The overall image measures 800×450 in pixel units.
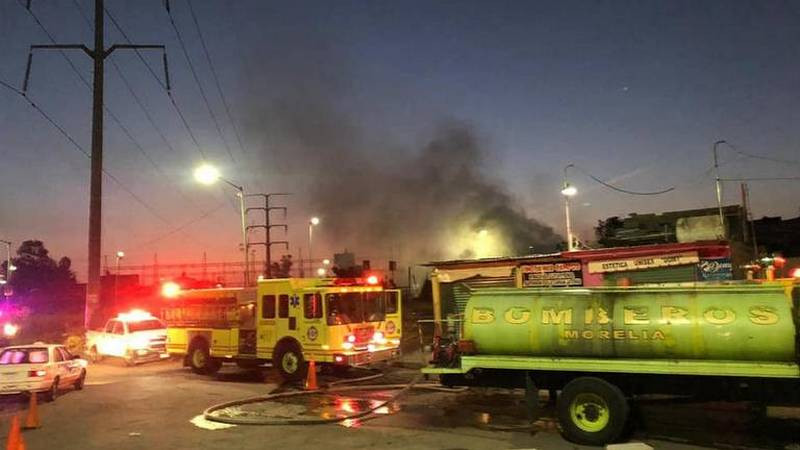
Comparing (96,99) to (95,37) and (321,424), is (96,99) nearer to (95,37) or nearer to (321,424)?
(95,37)

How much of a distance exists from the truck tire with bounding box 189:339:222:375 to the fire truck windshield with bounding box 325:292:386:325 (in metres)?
5.52

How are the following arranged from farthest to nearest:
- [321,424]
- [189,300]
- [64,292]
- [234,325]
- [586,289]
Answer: [64,292] → [189,300] → [234,325] → [321,424] → [586,289]

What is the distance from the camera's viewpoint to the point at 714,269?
61.1 feet

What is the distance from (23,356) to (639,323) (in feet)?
47.6

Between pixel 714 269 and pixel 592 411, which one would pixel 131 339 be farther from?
pixel 714 269

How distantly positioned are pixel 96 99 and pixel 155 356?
33.6 feet

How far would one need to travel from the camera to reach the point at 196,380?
66.3ft

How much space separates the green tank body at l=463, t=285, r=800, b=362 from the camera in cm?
973

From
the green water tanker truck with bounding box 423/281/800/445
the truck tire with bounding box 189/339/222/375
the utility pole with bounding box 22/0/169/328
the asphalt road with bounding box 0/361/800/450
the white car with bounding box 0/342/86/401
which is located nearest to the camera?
the green water tanker truck with bounding box 423/281/800/445

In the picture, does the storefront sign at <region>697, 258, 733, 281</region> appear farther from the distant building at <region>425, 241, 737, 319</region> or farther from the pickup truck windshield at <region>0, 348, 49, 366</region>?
the pickup truck windshield at <region>0, 348, 49, 366</region>

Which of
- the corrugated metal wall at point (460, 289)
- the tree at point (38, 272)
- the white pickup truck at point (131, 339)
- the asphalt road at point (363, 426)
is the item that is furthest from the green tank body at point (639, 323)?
the tree at point (38, 272)

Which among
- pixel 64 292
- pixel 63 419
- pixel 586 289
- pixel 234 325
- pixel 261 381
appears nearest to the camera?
pixel 586 289

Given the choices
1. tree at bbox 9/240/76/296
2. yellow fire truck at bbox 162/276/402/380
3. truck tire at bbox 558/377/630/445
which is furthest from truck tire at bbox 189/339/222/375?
tree at bbox 9/240/76/296

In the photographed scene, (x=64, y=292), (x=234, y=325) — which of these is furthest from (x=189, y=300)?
(x=64, y=292)
